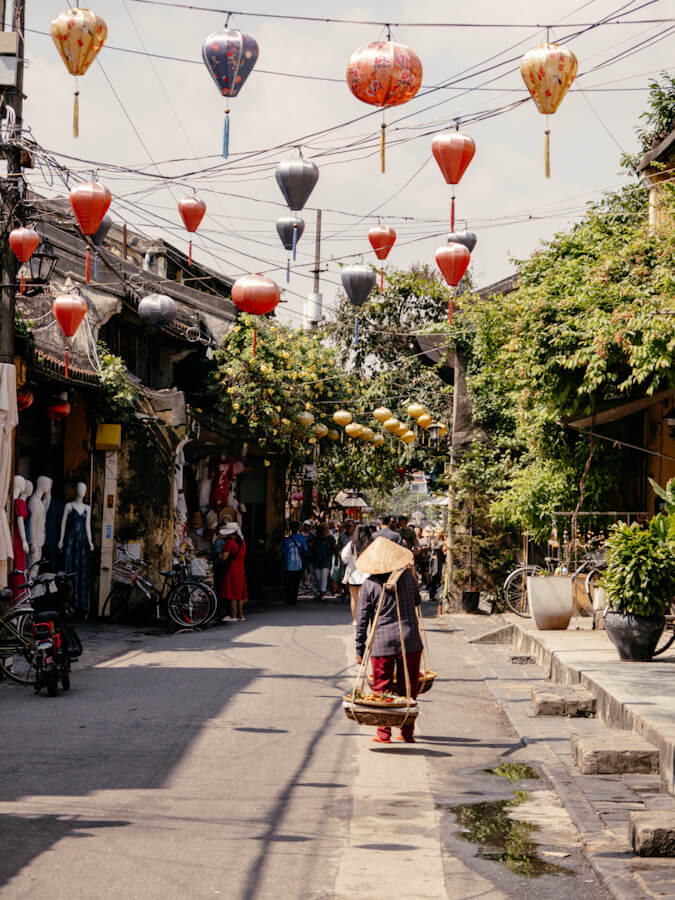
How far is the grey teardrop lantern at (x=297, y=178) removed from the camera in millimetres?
11828

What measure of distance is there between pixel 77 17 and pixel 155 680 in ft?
23.5

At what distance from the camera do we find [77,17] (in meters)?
9.52

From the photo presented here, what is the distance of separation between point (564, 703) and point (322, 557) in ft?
56.2

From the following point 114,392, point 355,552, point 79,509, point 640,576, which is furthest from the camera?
point 114,392

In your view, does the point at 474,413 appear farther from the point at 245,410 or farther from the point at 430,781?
the point at 430,781

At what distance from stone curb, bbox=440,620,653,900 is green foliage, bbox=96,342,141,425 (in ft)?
35.1

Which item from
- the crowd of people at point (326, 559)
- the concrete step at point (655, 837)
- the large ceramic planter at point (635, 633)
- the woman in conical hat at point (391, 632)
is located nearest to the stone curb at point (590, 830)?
the concrete step at point (655, 837)

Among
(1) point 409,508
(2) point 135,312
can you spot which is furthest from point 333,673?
(1) point 409,508

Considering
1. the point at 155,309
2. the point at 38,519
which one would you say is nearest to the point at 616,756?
the point at 38,519

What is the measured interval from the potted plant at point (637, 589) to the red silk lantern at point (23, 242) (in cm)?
806

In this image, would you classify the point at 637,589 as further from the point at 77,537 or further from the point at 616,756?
the point at 77,537

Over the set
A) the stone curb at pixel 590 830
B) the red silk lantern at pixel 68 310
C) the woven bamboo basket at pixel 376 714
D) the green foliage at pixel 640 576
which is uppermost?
the red silk lantern at pixel 68 310

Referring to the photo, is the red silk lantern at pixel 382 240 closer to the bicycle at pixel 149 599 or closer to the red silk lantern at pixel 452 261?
the red silk lantern at pixel 452 261

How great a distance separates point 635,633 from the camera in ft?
38.9
